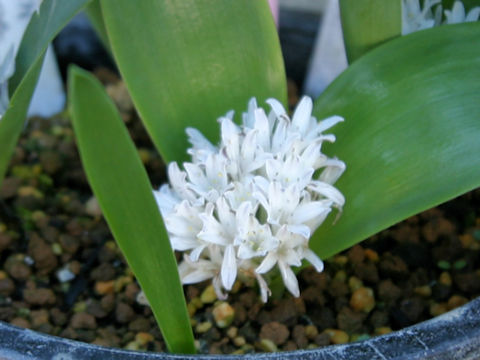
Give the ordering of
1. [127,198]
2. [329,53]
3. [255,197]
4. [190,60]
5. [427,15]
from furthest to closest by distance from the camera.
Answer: [329,53], [427,15], [190,60], [255,197], [127,198]

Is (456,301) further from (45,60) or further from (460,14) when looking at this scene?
(45,60)

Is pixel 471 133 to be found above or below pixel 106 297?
above

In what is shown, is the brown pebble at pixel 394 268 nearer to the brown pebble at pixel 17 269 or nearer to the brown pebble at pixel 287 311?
the brown pebble at pixel 287 311

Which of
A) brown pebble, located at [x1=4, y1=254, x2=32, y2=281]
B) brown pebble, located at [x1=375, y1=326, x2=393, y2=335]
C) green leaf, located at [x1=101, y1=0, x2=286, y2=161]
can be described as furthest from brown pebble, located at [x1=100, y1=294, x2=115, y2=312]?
brown pebble, located at [x1=375, y1=326, x2=393, y2=335]

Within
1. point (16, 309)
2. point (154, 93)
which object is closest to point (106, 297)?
point (16, 309)

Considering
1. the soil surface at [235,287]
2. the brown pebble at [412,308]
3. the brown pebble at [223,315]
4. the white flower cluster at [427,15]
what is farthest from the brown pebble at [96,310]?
the white flower cluster at [427,15]

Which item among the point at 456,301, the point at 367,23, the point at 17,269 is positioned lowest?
the point at 456,301

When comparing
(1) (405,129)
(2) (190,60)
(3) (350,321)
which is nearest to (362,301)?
(3) (350,321)

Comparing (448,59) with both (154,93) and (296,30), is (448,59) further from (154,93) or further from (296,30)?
(296,30)
